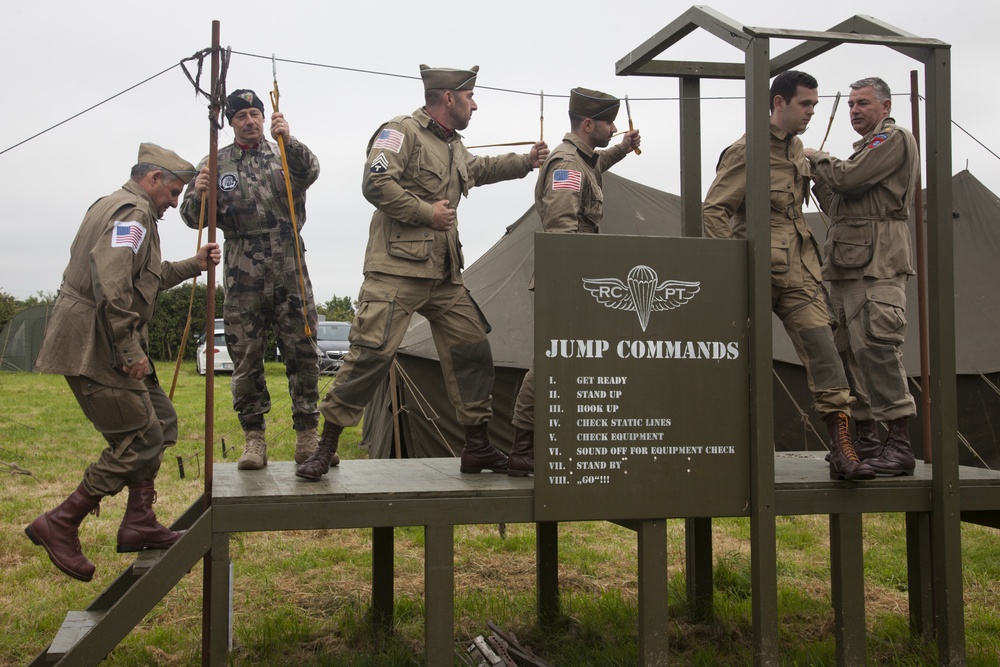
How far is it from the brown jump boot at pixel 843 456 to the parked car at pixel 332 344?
38.8 feet

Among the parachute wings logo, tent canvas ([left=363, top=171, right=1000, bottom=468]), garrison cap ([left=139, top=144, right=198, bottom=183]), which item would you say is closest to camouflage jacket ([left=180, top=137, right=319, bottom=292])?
garrison cap ([left=139, top=144, right=198, bottom=183])

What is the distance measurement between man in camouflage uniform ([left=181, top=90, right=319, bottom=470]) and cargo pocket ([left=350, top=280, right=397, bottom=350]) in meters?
0.59

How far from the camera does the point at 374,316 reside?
391 cm

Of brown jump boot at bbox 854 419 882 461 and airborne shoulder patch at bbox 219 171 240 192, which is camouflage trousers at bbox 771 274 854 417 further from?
airborne shoulder patch at bbox 219 171 240 192

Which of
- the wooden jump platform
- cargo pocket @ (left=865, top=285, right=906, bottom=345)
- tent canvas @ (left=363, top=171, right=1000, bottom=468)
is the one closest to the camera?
the wooden jump platform

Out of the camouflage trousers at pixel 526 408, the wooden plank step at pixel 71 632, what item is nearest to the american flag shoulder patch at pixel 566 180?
the camouflage trousers at pixel 526 408

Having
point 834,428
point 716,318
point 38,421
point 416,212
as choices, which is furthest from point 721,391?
point 38,421

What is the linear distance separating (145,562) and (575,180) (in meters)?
2.25

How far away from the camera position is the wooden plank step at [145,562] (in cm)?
344

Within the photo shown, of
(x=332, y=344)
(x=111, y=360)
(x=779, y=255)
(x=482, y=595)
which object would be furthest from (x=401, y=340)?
(x=332, y=344)

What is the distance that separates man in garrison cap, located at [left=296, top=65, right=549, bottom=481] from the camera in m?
3.90

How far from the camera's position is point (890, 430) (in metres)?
4.21

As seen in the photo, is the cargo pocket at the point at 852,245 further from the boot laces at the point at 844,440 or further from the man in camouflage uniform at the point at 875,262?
the boot laces at the point at 844,440

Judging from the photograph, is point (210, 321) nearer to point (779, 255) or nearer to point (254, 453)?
point (254, 453)
